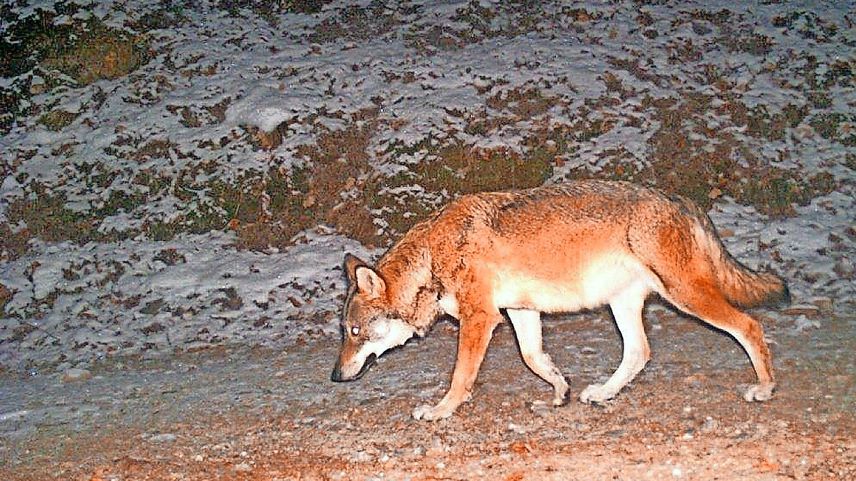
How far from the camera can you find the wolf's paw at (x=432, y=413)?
635cm

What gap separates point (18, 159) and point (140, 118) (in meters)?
1.88

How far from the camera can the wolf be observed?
622 cm

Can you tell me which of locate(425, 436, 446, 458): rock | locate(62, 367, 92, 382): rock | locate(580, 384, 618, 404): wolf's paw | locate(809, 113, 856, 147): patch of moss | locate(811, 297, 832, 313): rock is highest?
locate(425, 436, 446, 458): rock

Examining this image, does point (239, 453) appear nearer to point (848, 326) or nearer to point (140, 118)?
point (848, 326)

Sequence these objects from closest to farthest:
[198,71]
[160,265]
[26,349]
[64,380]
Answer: [64,380] → [26,349] → [160,265] → [198,71]

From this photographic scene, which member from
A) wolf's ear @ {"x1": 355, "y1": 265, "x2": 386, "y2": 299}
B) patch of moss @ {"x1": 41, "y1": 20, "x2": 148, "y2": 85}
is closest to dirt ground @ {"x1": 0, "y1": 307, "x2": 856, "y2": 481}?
wolf's ear @ {"x1": 355, "y1": 265, "x2": 386, "y2": 299}

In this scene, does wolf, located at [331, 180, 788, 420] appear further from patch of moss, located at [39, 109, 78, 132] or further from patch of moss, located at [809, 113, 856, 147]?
patch of moss, located at [39, 109, 78, 132]

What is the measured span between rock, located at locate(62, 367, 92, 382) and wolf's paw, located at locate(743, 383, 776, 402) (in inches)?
236

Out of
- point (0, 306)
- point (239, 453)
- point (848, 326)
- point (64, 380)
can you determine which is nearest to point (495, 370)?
point (239, 453)

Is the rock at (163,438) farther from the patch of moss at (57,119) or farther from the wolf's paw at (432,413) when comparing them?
the patch of moss at (57,119)

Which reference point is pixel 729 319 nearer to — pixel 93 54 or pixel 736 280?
pixel 736 280

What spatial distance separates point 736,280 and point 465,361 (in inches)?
85.3

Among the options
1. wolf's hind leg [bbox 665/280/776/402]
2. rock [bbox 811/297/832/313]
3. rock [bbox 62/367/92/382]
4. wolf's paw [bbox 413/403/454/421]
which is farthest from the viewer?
rock [bbox 811/297/832/313]

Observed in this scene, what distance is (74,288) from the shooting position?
998cm
